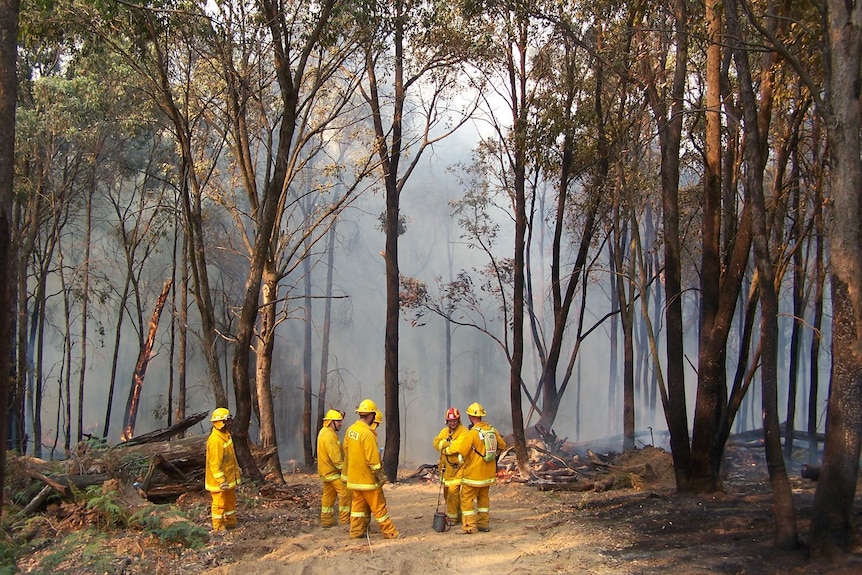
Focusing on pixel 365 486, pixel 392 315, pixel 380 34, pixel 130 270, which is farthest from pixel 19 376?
pixel 365 486

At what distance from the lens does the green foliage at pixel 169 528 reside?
861 centimetres

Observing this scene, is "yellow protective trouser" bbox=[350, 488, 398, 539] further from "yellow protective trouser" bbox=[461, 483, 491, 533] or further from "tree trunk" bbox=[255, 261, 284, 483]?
"tree trunk" bbox=[255, 261, 284, 483]

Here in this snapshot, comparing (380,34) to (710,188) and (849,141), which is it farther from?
(849,141)

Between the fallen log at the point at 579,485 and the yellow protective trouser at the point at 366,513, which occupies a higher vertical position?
the yellow protective trouser at the point at 366,513

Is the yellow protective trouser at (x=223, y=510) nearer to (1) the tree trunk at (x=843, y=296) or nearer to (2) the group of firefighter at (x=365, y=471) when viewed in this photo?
(2) the group of firefighter at (x=365, y=471)

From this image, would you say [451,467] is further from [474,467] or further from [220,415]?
[220,415]

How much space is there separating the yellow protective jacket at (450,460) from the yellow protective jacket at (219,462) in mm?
2830

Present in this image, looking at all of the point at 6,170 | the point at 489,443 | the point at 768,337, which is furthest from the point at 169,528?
the point at 768,337

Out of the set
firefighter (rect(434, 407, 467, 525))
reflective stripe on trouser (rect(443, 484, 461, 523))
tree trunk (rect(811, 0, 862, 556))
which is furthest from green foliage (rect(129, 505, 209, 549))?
tree trunk (rect(811, 0, 862, 556))

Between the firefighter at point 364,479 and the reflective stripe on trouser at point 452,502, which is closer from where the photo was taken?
the firefighter at point 364,479

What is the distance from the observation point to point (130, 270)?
22844mm

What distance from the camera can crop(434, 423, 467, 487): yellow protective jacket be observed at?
10.1 meters

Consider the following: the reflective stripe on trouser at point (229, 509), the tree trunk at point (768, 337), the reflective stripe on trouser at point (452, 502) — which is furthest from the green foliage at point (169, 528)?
the tree trunk at point (768, 337)

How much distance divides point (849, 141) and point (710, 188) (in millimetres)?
4426
